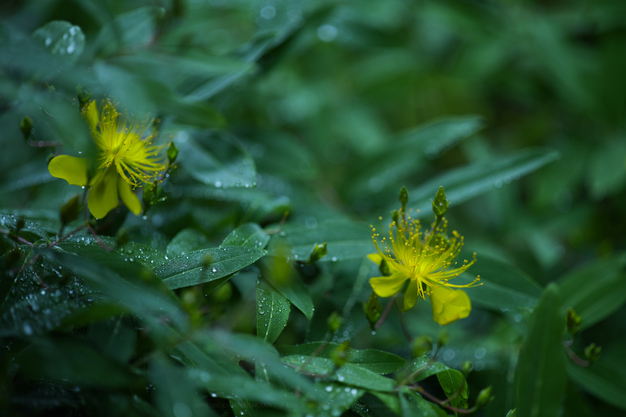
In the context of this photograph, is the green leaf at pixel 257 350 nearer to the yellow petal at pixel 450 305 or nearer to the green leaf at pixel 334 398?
the green leaf at pixel 334 398

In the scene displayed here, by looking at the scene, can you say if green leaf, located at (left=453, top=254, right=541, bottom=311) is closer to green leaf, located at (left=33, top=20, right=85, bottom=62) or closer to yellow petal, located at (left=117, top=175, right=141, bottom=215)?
yellow petal, located at (left=117, top=175, right=141, bottom=215)

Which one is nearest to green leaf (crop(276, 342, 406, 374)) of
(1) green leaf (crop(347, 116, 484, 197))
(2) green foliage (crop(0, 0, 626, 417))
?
(2) green foliage (crop(0, 0, 626, 417))

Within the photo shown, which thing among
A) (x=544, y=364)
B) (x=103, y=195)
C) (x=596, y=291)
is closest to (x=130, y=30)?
(x=103, y=195)

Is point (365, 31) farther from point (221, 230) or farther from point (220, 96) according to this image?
point (221, 230)

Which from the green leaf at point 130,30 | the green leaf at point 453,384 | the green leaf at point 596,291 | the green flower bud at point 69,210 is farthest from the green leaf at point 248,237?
the green leaf at point 596,291

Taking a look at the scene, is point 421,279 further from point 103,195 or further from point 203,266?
point 103,195
